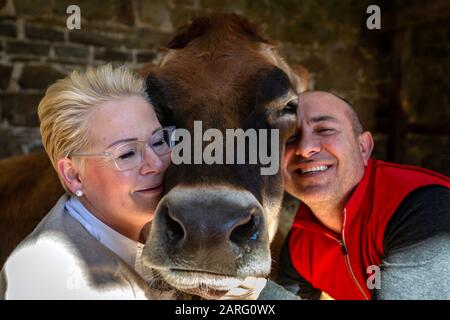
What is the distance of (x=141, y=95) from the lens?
166 cm

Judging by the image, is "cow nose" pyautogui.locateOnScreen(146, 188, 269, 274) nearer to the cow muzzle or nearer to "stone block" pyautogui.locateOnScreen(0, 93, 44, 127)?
the cow muzzle

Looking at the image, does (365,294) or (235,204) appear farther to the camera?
(365,294)

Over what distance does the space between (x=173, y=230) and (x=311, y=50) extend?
14.3 ft

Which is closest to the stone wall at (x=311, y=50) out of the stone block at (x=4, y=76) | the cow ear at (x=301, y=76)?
the stone block at (x=4, y=76)

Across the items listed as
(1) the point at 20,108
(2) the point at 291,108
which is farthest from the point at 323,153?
(1) the point at 20,108

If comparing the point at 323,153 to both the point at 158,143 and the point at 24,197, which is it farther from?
the point at 24,197

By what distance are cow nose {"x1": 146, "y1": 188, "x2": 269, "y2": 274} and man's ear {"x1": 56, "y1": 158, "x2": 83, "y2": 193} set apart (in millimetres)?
270

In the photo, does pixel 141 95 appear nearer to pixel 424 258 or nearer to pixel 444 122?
pixel 424 258

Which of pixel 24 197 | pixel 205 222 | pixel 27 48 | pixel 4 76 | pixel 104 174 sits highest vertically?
pixel 27 48

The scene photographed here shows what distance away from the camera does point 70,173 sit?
5.00 ft

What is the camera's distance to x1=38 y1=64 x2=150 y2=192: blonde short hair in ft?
4.88

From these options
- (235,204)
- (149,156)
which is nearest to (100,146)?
(149,156)

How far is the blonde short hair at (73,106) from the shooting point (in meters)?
1.49

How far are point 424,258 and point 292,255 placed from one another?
0.74 metres
